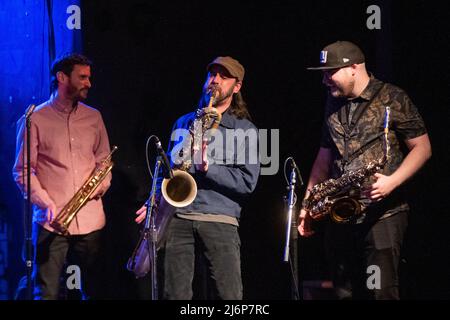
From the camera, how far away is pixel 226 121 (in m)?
5.06

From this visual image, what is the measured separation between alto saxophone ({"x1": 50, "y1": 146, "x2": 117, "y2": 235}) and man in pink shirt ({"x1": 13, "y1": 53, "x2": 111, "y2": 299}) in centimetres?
5

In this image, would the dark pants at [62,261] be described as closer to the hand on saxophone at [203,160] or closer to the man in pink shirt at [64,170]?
the man in pink shirt at [64,170]

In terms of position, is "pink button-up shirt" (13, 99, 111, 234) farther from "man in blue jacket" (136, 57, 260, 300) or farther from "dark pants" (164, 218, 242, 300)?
"dark pants" (164, 218, 242, 300)

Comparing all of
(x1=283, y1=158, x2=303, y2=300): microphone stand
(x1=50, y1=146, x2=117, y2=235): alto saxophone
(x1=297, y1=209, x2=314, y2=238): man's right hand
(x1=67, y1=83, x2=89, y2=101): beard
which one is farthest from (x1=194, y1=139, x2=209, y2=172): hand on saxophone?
(x1=67, y1=83, x2=89, y2=101): beard

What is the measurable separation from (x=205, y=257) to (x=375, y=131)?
1451mm

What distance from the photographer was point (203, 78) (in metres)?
5.82

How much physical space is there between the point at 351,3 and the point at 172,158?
2011mm

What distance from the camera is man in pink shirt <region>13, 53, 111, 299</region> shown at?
16.7 ft

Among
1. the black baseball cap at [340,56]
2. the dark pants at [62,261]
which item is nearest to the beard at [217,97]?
the black baseball cap at [340,56]

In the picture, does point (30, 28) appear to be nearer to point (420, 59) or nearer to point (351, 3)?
point (351, 3)

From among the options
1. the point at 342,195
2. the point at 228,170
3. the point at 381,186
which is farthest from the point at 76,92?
the point at 381,186
